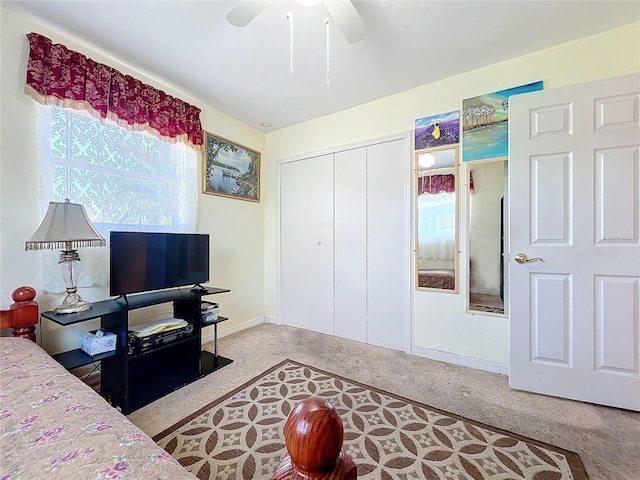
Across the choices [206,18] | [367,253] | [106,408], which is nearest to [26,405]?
[106,408]

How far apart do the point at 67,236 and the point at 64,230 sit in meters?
0.04

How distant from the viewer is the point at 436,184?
252cm

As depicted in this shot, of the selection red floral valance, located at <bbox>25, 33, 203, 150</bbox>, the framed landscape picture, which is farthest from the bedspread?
the framed landscape picture

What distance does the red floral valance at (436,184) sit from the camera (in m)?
2.45

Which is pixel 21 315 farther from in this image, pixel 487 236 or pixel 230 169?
pixel 487 236

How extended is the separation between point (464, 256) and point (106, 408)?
99.4 inches

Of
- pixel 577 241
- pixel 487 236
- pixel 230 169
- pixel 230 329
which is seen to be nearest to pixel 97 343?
pixel 230 329

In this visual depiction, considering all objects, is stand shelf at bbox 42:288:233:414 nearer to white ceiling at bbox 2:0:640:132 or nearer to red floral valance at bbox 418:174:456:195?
white ceiling at bbox 2:0:640:132

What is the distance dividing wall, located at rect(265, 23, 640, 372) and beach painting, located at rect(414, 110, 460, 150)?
67 mm

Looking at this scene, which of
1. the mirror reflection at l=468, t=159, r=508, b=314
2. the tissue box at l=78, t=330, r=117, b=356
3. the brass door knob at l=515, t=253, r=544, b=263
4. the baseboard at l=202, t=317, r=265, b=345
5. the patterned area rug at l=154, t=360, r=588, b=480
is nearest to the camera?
the patterned area rug at l=154, t=360, r=588, b=480

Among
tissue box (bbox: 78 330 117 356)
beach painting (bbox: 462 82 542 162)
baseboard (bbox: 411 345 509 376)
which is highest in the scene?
beach painting (bbox: 462 82 542 162)

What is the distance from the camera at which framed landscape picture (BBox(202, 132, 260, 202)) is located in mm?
2926

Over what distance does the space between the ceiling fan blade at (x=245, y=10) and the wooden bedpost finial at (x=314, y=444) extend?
183cm

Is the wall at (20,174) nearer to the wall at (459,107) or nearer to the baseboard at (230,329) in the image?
the baseboard at (230,329)
